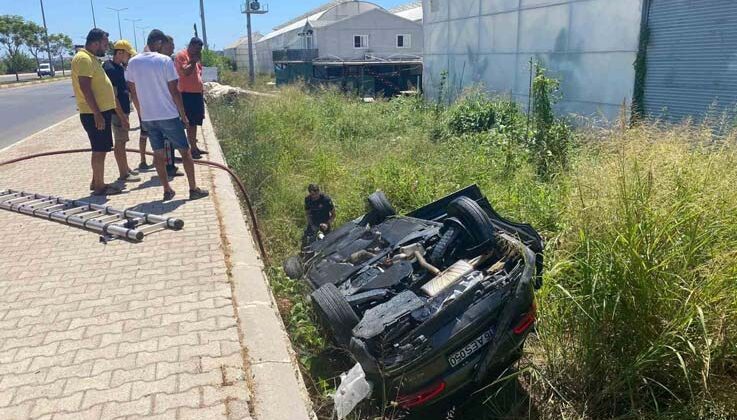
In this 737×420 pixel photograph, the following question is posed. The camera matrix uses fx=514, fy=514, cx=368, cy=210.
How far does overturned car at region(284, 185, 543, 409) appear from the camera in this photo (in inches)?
113

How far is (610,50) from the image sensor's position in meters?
9.84

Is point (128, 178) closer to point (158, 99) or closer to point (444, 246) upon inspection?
point (158, 99)

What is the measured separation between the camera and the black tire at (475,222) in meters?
3.57

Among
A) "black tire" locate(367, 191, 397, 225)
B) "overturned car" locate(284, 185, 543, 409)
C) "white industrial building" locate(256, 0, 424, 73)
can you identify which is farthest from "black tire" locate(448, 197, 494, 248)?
"white industrial building" locate(256, 0, 424, 73)

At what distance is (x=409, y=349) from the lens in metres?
2.84

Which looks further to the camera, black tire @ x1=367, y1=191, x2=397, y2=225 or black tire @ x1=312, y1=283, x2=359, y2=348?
black tire @ x1=367, y1=191, x2=397, y2=225

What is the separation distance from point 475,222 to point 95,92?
4.92 meters

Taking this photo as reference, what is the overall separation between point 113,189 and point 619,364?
6297 millimetres

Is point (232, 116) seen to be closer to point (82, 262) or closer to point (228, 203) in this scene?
point (228, 203)

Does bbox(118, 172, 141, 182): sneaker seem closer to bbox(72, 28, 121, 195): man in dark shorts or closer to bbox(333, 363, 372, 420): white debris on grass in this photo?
bbox(72, 28, 121, 195): man in dark shorts

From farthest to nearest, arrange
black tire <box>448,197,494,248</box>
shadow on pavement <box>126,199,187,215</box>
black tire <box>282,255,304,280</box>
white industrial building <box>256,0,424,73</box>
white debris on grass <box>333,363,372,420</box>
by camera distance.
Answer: white industrial building <box>256,0,424,73</box>, shadow on pavement <box>126,199,187,215</box>, black tire <box>282,255,304,280</box>, black tire <box>448,197,494,248</box>, white debris on grass <box>333,363,372,420</box>

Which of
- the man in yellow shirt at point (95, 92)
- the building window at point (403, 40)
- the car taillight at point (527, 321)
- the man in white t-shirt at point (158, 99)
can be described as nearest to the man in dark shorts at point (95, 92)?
the man in yellow shirt at point (95, 92)

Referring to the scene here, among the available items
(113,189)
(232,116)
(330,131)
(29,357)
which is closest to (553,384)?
(29,357)

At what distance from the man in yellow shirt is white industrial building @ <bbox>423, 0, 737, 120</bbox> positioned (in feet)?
23.1
